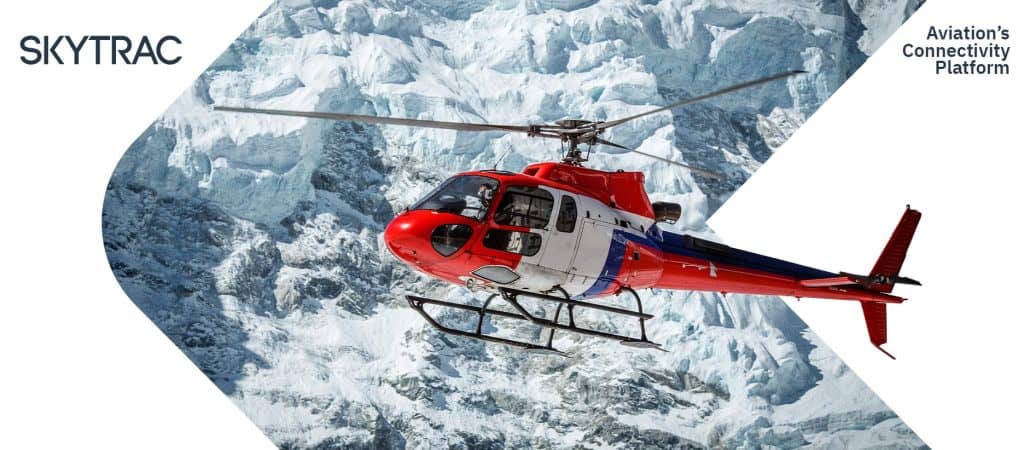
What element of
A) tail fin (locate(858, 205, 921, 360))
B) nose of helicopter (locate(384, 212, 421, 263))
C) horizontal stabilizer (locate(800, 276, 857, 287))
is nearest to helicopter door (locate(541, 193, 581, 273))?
nose of helicopter (locate(384, 212, 421, 263))

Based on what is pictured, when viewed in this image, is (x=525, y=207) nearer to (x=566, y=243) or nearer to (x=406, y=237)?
(x=566, y=243)

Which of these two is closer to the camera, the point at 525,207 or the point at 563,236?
the point at 525,207

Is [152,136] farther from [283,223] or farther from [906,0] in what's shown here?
[906,0]

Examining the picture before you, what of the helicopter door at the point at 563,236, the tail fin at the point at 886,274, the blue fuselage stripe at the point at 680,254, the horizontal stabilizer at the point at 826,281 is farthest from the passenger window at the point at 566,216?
the tail fin at the point at 886,274

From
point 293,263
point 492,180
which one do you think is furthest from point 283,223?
point 492,180

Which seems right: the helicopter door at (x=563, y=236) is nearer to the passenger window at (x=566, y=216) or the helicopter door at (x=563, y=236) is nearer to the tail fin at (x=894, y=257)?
the passenger window at (x=566, y=216)

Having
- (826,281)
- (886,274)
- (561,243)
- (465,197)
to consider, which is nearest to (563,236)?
(561,243)

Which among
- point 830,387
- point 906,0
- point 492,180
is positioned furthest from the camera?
point 906,0
